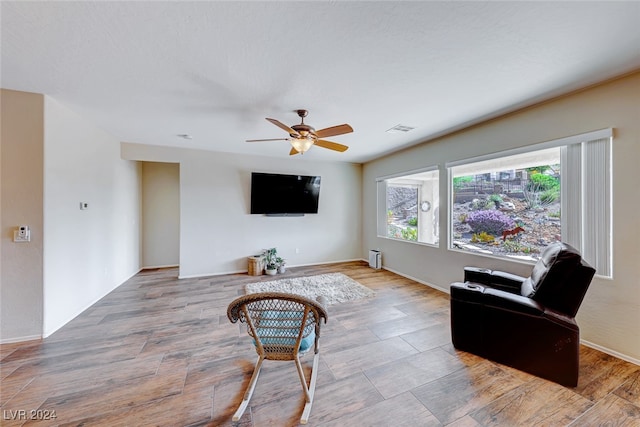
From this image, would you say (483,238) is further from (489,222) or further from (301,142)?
(301,142)

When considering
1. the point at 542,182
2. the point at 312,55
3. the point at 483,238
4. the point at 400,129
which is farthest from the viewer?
the point at 400,129

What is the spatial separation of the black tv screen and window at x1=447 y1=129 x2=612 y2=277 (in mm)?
2885

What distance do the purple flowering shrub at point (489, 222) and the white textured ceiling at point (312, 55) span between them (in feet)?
4.61

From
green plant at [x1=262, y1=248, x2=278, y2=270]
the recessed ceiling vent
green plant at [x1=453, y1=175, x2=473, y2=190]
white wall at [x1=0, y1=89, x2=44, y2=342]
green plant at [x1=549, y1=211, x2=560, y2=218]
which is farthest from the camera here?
green plant at [x1=262, y1=248, x2=278, y2=270]

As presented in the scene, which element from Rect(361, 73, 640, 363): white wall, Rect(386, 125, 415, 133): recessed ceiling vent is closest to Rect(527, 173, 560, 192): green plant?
Rect(361, 73, 640, 363): white wall

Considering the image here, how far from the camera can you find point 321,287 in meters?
4.01

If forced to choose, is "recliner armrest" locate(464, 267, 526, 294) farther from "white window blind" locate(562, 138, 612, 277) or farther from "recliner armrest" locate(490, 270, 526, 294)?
"white window blind" locate(562, 138, 612, 277)

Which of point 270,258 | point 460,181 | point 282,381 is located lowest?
point 282,381

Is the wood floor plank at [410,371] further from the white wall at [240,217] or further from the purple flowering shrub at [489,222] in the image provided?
the white wall at [240,217]

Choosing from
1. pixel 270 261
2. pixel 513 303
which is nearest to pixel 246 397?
pixel 513 303

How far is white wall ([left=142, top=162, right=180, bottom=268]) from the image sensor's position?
5.23 meters

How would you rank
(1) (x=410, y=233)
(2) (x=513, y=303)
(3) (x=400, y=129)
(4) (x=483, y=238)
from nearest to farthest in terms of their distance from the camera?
1. (2) (x=513, y=303)
2. (4) (x=483, y=238)
3. (3) (x=400, y=129)
4. (1) (x=410, y=233)

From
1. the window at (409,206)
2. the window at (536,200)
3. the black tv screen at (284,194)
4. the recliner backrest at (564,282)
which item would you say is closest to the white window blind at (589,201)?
the window at (536,200)

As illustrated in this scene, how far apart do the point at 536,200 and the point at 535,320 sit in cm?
170
